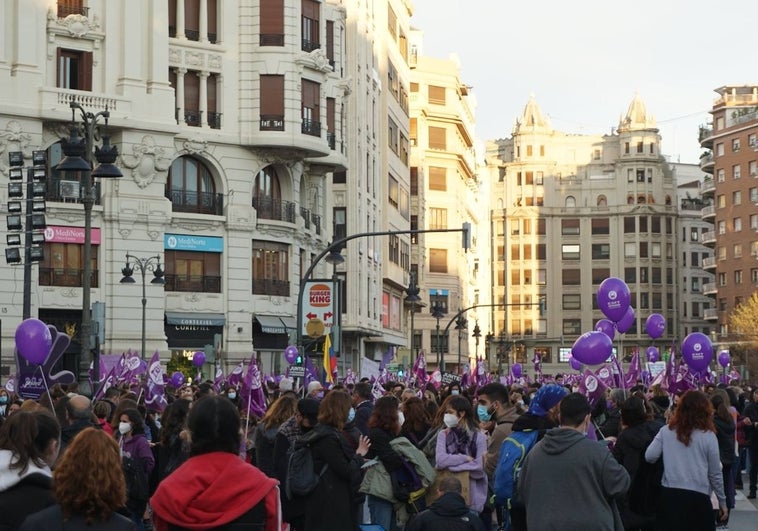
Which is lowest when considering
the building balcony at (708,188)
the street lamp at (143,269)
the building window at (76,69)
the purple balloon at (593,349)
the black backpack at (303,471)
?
the black backpack at (303,471)

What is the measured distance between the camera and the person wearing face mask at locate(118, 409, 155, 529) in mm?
11484

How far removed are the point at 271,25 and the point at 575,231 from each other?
91.9 m

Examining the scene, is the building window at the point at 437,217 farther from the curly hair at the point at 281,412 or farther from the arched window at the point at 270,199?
the curly hair at the point at 281,412

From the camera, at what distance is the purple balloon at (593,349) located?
21.5m

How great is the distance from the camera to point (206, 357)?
46844mm

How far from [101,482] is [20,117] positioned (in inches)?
1629

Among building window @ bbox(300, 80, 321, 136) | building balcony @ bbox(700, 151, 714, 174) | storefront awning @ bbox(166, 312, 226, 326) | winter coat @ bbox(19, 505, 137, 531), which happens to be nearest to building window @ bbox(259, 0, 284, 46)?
building window @ bbox(300, 80, 321, 136)

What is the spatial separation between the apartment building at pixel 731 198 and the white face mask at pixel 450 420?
3986 inches

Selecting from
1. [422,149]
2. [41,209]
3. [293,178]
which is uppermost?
[422,149]

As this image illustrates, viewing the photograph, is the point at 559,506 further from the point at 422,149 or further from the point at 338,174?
the point at 422,149

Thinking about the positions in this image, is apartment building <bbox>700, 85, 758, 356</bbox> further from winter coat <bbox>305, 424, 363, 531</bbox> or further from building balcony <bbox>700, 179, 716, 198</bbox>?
winter coat <bbox>305, 424, 363, 531</bbox>

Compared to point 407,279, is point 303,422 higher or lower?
lower

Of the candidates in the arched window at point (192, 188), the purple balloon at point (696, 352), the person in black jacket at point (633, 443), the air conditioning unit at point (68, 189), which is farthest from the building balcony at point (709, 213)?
the person in black jacket at point (633, 443)

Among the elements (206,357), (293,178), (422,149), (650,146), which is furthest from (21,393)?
(650,146)
